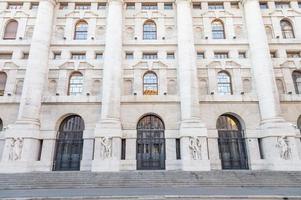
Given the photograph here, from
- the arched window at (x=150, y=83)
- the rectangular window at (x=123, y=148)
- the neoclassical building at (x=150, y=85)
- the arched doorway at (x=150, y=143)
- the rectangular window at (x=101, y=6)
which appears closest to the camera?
the neoclassical building at (x=150, y=85)

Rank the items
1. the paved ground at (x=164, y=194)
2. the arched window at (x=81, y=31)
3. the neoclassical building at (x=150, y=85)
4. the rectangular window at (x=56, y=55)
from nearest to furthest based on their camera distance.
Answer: the paved ground at (x=164, y=194) → the neoclassical building at (x=150, y=85) → the rectangular window at (x=56, y=55) → the arched window at (x=81, y=31)

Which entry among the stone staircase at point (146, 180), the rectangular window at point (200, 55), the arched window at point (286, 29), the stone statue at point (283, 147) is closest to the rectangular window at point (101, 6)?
the rectangular window at point (200, 55)

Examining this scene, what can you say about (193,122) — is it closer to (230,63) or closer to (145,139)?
(145,139)

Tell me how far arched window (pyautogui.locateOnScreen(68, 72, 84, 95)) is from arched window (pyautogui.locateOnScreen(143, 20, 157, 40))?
784cm

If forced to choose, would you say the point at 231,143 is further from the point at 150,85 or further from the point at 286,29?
the point at 286,29

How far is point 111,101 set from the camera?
18.9 meters

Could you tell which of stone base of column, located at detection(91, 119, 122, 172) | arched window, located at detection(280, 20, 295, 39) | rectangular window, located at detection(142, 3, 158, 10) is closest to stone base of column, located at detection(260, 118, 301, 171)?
arched window, located at detection(280, 20, 295, 39)

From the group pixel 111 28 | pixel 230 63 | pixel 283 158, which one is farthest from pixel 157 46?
pixel 283 158

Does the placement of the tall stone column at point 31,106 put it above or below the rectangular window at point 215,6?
below

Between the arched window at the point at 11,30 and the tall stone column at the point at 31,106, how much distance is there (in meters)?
2.99

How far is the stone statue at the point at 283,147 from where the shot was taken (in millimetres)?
17036

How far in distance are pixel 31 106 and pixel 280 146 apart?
2112cm

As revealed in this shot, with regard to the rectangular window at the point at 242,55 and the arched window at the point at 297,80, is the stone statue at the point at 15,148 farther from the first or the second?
the arched window at the point at 297,80

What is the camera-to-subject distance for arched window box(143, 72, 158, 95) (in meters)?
20.4
